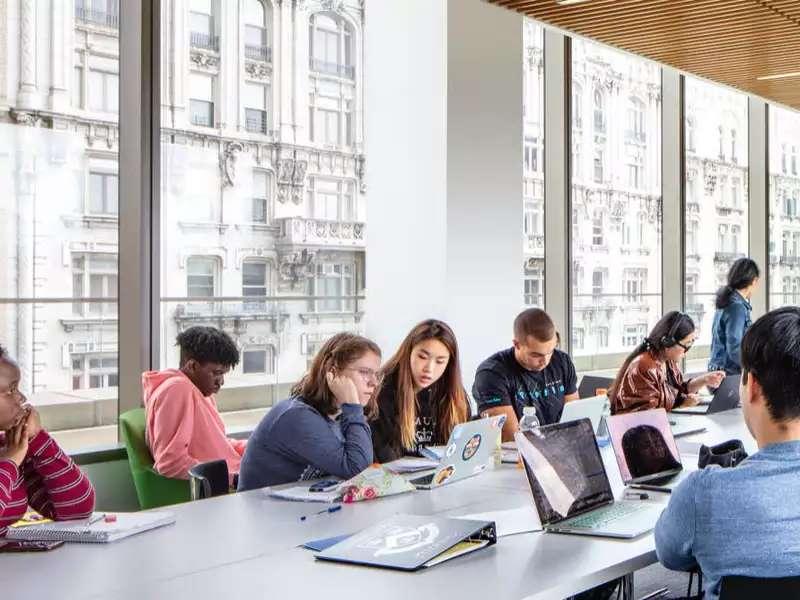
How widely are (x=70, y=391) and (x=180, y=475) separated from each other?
188 inches

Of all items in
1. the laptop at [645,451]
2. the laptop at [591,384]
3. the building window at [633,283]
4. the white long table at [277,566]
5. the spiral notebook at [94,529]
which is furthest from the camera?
the building window at [633,283]

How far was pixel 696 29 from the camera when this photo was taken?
498cm

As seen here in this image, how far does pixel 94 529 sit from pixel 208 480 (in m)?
0.95

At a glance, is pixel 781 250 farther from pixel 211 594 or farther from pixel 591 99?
pixel 211 594

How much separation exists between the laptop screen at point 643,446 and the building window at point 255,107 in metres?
10.0

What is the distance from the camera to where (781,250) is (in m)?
11.1

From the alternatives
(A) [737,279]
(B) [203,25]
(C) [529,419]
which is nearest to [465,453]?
(C) [529,419]

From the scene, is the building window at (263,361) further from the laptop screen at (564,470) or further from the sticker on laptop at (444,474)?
the laptop screen at (564,470)

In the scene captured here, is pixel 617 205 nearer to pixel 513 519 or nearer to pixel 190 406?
pixel 190 406

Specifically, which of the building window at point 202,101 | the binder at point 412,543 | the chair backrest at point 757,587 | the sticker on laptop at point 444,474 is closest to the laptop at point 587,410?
the sticker on laptop at point 444,474

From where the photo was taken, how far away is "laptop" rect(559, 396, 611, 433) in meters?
3.73

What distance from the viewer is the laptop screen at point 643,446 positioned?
11.0 feet

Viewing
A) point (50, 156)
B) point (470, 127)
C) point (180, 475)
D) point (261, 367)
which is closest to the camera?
point (180, 475)

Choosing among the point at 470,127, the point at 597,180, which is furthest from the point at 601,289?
the point at 470,127
